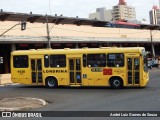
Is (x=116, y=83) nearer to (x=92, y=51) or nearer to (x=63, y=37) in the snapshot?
(x=92, y=51)

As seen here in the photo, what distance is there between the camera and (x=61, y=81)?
27.5 m

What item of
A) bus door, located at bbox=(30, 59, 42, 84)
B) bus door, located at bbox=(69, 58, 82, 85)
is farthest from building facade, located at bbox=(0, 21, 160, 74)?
bus door, located at bbox=(69, 58, 82, 85)

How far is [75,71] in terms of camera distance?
26.8 metres

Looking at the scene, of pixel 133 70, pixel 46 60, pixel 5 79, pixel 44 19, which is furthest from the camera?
pixel 44 19

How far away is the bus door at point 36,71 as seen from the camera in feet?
92.0

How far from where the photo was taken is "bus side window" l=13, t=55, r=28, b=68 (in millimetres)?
28562

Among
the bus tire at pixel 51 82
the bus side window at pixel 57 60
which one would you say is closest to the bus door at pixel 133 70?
the bus side window at pixel 57 60

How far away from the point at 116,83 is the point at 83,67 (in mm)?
2438

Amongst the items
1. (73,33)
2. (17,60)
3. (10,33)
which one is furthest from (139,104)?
(73,33)

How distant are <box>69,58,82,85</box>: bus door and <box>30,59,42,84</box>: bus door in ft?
7.94

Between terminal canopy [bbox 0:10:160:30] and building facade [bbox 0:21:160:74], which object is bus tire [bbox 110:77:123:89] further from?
terminal canopy [bbox 0:10:160:30]

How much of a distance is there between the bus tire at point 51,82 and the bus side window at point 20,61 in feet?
6.34

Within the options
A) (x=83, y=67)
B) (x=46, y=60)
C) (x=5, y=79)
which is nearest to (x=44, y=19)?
(x=5, y=79)

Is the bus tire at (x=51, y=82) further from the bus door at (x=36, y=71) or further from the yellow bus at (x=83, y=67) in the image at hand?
the bus door at (x=36, y=71)
